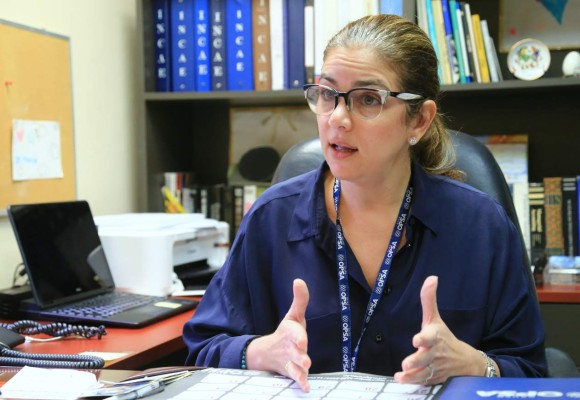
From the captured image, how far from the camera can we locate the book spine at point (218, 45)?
2420 mm

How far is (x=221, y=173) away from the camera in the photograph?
9.25 feet

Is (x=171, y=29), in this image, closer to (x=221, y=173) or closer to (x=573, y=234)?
(x=221, y=173)

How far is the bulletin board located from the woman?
3.03ft

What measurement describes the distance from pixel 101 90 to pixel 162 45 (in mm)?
289

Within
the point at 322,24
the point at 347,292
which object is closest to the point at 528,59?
the point at 322,24

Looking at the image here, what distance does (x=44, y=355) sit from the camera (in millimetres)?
1205

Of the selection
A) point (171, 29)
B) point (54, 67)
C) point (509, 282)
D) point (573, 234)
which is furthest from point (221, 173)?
point (509, 282)

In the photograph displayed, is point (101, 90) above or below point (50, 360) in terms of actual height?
above

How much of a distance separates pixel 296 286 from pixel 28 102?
132 cm

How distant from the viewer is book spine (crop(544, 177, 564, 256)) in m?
2.22

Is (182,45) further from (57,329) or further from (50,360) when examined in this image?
(50,360)

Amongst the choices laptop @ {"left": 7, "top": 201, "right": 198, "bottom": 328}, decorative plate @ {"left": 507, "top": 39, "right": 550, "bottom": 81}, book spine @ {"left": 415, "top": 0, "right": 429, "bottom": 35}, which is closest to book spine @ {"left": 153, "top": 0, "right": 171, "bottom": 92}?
laptop @ {"left": 7, "top": 201, "right": 198, "bottom": 328}

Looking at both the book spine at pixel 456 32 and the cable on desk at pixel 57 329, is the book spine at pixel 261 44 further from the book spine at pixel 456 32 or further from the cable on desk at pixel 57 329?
the cable on desk at pixel 57 329

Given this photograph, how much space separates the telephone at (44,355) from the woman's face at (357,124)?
1.76 feet
